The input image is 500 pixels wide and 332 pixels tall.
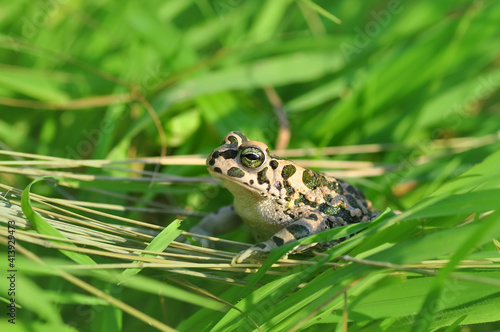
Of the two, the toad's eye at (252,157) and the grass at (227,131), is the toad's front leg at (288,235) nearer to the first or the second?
the grass at (227,131)

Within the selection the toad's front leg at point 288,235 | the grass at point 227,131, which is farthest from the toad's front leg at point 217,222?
the toad's front leg at point 288,235

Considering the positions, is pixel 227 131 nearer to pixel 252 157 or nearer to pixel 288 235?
pixel 252 157

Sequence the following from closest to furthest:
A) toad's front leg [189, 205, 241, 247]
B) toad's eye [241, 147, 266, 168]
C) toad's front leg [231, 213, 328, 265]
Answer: toad's front leg [231, 213, 328, 265] → toad's eye [241, 147, 266, 168] → toad's front leg [189, 205, 241, 247]

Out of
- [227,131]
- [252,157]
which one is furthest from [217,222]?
[227,131]

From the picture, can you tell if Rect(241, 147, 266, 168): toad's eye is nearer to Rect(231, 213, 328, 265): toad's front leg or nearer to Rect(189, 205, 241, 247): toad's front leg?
Rect(231, 213, 328, 265): toad's front leg

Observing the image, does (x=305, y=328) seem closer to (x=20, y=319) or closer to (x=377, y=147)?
(x=20, y=319)

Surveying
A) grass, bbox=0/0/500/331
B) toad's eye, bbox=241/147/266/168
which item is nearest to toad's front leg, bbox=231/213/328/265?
grass, bbox=0/0/500/331

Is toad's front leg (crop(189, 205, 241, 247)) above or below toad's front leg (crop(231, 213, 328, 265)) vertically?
above
